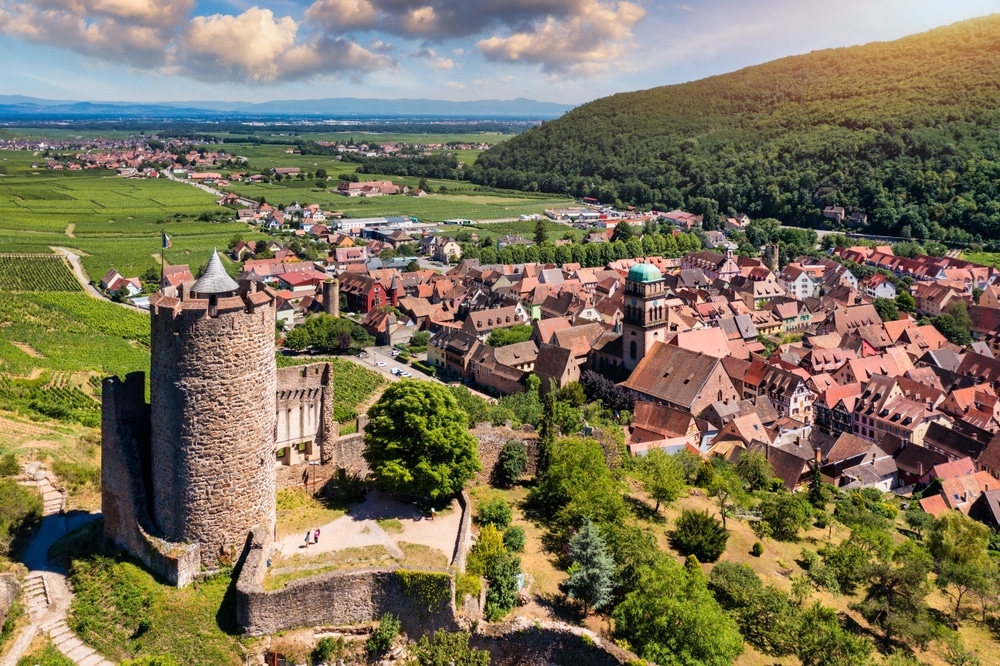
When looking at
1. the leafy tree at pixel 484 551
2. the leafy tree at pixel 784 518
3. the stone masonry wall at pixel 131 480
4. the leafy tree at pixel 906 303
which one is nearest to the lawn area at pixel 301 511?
the stone masonry wall at pixel 131 480

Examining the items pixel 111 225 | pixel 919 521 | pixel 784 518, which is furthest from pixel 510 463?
pixel 111 225

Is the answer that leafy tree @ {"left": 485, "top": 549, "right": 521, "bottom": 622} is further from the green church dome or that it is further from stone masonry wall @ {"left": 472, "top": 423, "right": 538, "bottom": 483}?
the green church dome

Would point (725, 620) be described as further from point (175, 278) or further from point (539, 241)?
point (539, 241)

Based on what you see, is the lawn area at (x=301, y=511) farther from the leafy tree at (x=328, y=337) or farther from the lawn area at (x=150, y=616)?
the leafy tree at (x=328, y=337)

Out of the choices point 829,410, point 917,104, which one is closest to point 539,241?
point 829,410

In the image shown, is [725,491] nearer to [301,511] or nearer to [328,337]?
[301,511]

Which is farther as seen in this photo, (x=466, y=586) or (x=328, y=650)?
(x=466, y=586)
